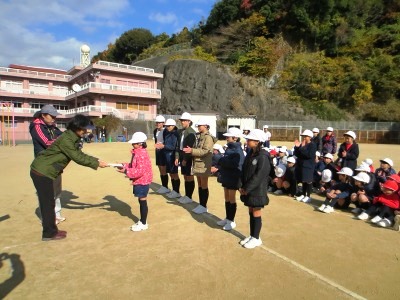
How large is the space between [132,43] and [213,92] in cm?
2796

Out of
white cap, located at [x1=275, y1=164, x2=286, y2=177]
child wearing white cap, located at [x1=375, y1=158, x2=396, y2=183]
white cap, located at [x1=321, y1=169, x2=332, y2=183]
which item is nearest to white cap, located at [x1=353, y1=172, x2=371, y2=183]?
child wearing white cap, located at [x1=375, y1=158, x2=396, y2=183]

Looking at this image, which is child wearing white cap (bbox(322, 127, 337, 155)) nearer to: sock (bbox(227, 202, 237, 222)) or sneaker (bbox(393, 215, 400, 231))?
sneaker (bbox(393, 215, 400, 231))

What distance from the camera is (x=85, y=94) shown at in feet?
122

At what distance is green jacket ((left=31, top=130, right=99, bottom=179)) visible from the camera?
455cm

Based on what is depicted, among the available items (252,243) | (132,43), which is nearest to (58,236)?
(252,243)

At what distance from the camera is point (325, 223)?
568 centimetres

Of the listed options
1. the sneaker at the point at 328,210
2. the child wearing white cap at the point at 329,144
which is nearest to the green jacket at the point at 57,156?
the sneaker at the point at 328,210

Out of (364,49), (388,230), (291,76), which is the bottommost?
(388,230)

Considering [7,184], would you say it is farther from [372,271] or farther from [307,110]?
[307,110]

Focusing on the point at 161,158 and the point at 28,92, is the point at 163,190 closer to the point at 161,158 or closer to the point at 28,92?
the point at 161,158

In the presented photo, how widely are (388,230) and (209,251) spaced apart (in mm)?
3364

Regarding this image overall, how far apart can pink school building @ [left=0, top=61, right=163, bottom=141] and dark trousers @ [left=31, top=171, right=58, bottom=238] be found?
3163 cm

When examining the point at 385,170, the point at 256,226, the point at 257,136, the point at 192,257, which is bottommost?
the point at 192,257

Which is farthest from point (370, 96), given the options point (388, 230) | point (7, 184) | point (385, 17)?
point (7, 184)
